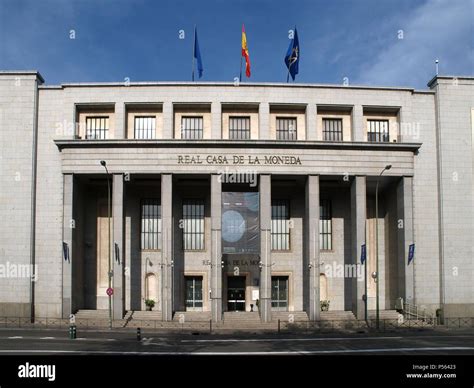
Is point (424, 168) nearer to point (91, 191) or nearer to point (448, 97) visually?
point (448, 97)

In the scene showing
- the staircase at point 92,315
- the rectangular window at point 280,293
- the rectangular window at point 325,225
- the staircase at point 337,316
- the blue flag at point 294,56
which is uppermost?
the blue flag at point 294,56

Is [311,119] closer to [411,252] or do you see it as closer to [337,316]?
[411,252]

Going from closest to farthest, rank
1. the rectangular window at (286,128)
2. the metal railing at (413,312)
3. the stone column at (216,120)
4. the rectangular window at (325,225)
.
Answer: the metal railing at (413,312) → the stone column at (216,120) → the rectangular window at (286,128) → the rectangular window at (325,225)

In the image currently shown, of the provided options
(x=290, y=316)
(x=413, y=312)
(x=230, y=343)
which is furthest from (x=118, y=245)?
(x=413, y=312)

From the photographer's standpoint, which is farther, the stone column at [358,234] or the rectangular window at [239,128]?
the rectangular window at [239,128]

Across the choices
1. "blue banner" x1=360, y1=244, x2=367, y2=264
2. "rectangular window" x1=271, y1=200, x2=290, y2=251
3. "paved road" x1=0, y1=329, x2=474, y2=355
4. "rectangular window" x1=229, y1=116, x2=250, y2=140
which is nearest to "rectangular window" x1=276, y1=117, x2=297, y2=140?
"rectangular window" x1=229, y1=116, x2=250, y2=140

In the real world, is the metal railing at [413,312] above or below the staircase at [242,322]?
above

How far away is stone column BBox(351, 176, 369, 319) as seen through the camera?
4038 centimetres

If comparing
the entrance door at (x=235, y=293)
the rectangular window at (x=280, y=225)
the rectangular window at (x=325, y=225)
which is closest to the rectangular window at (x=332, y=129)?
the rectangular window at (x=325, y=225)

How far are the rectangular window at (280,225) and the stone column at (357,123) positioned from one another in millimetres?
8916

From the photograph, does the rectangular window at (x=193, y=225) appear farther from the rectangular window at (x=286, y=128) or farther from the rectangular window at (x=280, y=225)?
the rectangular window at (x=286, y=128)

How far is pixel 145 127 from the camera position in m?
43.7

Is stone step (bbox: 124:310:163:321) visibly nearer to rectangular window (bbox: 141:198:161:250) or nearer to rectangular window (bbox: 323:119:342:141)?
rectangular window (bbox: 141:198:161:250)

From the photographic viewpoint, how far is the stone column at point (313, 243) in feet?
132
